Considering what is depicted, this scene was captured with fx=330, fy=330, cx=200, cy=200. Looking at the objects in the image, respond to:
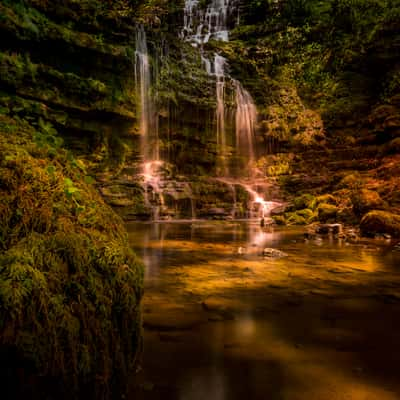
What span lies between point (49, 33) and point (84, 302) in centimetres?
1857

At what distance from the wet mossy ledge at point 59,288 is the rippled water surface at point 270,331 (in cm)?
50

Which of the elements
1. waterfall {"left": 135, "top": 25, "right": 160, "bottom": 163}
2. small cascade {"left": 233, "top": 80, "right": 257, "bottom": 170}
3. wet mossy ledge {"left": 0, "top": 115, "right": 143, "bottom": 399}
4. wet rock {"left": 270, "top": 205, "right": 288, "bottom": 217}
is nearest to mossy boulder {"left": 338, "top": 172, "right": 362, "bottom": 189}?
wet rock {"left": 270, "top": 205, "right": 288, "bottom": 217}

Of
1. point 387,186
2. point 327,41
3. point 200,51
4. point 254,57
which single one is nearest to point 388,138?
point 387,186

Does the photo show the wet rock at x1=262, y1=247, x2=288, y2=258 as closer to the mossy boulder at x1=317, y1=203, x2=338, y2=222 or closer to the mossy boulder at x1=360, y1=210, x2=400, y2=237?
the mossy boulder at x1=360, y1=210, x2=400, y2=237

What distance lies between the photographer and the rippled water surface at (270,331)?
7.04 ft

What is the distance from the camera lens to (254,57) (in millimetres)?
24141

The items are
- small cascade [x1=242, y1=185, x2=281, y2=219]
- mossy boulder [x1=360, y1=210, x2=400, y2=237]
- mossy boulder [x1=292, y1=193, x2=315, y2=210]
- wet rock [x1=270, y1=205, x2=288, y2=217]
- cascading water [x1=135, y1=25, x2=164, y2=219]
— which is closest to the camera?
mossy boulder [x1=360, y1=210, x2=400, y2=237]

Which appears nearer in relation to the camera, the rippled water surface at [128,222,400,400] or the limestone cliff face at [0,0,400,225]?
the rippled water surface at [128,222,400,400]

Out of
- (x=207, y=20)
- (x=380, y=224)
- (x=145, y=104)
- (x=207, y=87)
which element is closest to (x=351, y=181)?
(x=380, y=224)

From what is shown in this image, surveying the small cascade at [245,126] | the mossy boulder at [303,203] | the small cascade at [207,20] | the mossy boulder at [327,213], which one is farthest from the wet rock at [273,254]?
the small cascade at [207,20]

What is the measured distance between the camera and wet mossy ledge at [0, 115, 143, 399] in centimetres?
139

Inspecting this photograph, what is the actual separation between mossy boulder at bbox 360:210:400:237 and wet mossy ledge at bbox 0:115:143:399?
9.07 meters

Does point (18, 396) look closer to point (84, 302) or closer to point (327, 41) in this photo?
point (84, 302)

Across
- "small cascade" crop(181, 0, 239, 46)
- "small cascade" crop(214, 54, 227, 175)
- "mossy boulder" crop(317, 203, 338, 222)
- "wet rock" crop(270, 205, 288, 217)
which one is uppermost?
"small cascade" crop(181, 0, 239, 46)
